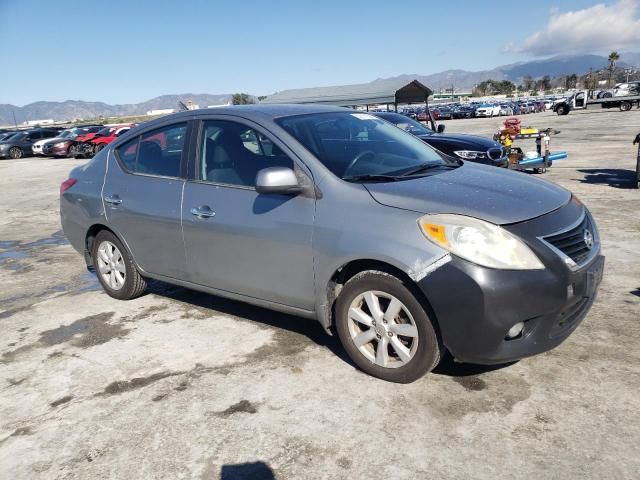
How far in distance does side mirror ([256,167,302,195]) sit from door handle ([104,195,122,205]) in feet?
6.15

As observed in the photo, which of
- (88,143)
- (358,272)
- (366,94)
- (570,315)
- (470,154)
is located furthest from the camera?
(88,143)

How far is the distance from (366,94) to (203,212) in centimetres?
2282

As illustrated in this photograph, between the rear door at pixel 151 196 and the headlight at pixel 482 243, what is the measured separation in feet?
7.07

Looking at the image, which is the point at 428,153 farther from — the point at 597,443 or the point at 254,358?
the point at 597,443

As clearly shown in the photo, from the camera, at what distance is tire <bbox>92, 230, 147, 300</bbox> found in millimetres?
4926

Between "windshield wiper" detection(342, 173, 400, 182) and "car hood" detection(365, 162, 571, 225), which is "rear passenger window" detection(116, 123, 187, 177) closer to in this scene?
"windshield wiper" detection(342, 173, 400, 182)

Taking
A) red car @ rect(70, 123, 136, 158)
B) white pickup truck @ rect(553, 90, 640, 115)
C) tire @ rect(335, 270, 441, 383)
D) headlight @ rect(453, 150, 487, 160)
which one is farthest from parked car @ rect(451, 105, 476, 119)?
tire @ rect(335, 270, 441, 383)

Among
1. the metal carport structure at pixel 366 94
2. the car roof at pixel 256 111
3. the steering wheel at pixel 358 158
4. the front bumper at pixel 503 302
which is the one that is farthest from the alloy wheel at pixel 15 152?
the front bumper at pixel 503 302

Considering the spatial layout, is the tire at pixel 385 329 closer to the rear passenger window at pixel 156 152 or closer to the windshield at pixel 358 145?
the windshield at pixel 358 145

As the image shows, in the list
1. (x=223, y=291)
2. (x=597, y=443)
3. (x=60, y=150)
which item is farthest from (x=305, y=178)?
(x=60, y=150)

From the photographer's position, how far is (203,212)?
402 centimetres

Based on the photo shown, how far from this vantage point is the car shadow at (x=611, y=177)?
9797 mm

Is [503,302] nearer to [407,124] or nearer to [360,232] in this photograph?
[360,232]

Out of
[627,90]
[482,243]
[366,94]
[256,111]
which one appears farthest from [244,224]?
[627,90]
